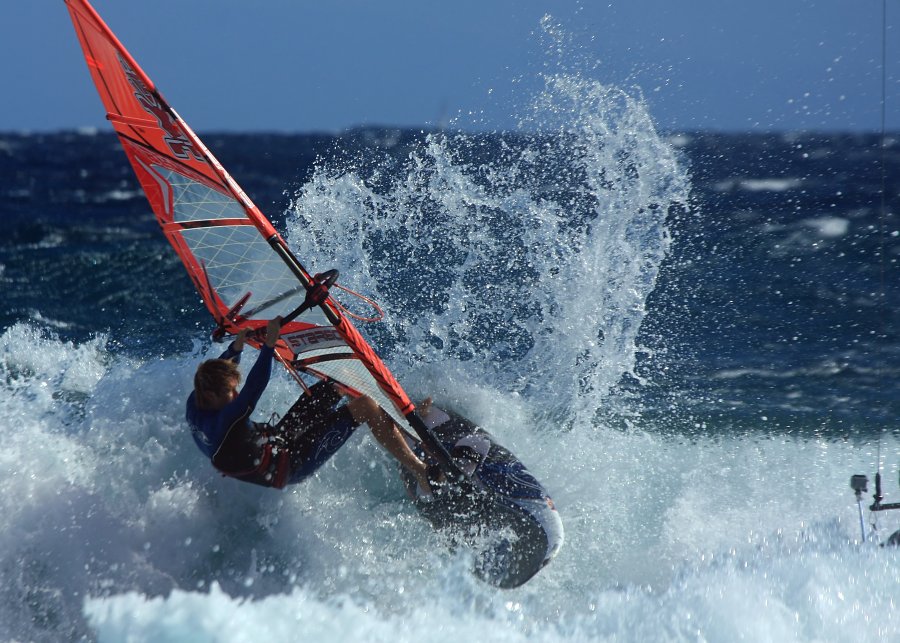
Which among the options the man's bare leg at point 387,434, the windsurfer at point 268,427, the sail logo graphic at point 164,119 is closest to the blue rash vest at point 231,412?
the windsurfer at point 268,427

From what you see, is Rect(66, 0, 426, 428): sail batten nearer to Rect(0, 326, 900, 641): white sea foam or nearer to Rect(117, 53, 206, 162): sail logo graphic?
Rect(117, 53, 206, 162): sail logo graphic

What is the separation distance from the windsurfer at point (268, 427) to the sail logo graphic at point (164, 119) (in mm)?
989

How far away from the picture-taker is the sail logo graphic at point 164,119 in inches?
164

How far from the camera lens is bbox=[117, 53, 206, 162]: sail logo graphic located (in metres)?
4.18

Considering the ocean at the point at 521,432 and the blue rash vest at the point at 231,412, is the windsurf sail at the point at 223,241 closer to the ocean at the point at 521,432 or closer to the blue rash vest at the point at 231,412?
the blue rash vest at the point at 231,412

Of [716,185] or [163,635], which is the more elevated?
[163,635]

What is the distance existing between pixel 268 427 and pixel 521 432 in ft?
5.70

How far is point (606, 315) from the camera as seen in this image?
560cm

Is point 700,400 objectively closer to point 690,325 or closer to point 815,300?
point 690,325

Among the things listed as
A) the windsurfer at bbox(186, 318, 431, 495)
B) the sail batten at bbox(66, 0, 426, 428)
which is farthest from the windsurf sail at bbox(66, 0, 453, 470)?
the windsurfer at bbox(186, 318, 431, 495)

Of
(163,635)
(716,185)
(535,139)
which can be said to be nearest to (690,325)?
(535,139)

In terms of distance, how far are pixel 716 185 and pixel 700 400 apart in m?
13.9

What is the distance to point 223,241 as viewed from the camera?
4648 mm

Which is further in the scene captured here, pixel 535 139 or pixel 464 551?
pixel 535 139
